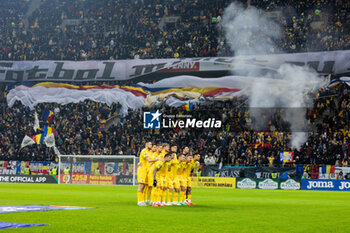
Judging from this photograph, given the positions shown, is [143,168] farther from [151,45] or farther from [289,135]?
[151,45]

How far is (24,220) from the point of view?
1168 cm

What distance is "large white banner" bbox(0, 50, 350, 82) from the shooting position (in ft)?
131

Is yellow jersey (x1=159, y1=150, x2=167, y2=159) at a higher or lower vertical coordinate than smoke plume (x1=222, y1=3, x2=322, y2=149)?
lower

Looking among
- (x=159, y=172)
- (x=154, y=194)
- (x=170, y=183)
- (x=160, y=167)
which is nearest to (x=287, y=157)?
(x=170, y=183)

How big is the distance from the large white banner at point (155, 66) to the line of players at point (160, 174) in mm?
24012

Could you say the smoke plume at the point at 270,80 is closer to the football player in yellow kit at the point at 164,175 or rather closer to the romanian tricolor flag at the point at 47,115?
the romanian tricolor flag at the point at 47,115

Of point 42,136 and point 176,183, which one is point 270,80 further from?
point 176,183

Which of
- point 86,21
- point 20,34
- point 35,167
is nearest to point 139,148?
point 35,167

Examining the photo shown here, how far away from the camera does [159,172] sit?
57.1ft

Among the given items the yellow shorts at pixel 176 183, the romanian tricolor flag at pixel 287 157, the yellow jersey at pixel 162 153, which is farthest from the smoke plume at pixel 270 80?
the yellow jersey at pixel 162 153

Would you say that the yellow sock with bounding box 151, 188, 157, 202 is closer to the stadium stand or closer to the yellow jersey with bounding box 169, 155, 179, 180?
the yellow jersey with bounding box 169, 155, 179, 180

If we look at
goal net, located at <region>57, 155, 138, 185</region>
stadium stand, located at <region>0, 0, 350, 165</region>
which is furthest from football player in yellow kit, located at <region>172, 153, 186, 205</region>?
goal net, located at <region>57, 155, 138, 185</region>

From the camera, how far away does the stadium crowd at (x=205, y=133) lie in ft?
122

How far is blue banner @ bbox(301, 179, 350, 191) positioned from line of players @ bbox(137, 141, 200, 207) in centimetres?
1780
